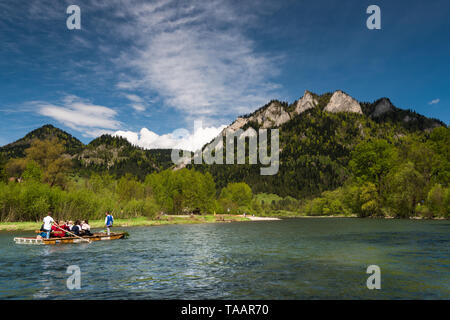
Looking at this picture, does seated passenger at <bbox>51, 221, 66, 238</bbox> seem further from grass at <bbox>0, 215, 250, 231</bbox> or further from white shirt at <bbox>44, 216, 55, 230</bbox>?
grass at <bbox>0, 215, 250, 231</bbox>

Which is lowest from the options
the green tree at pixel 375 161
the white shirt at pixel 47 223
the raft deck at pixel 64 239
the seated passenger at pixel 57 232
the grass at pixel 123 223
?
the grass at pixel 123 223

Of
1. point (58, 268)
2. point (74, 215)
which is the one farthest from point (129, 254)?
point (74, 215)

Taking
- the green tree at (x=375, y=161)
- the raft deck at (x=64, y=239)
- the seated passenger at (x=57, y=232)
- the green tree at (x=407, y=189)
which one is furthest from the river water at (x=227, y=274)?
the green tree at (x=375, y=161)

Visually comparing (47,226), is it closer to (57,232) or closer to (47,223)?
(47,223)

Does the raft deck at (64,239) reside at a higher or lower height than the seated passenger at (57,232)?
lower

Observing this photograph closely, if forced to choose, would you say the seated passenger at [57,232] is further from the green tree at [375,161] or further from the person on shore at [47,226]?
the green tree at [375,161]

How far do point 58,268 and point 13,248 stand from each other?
731 inches

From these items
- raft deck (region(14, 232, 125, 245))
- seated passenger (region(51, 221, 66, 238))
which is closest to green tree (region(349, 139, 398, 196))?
raft deck (region(14, 232, 125, 245))

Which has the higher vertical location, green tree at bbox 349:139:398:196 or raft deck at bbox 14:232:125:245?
green tree at bbox 349:139:398:196

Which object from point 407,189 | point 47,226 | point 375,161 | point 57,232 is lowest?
point 57,232

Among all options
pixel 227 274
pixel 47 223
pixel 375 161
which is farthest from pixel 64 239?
pixel 375 161
